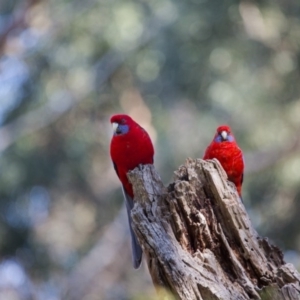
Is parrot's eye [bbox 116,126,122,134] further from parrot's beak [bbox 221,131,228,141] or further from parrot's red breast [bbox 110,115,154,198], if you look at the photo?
parrot's beak [bbox 221,131,228,141]

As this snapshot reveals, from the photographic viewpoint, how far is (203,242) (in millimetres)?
3926

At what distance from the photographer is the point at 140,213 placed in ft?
12.9

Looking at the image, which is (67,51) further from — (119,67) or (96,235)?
(96,235)

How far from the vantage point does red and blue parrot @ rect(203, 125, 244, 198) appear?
5.20 m

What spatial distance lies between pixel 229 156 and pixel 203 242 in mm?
1465

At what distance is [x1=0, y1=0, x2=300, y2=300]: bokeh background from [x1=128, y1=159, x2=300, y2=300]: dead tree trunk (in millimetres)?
6001

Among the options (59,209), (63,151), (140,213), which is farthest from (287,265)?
(59,209)

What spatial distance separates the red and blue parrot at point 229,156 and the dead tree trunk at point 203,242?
1.03 metres

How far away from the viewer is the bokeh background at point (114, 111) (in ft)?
35.3

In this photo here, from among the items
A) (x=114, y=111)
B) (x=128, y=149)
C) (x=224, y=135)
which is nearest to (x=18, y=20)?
(x=114, y=111)

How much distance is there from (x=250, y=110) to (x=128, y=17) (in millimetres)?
3196

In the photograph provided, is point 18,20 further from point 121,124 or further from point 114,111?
point 121,124

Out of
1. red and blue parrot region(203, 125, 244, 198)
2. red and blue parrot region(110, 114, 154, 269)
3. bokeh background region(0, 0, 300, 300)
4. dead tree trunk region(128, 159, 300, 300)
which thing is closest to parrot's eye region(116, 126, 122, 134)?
red and blue parrot region(110, 114, 154, 269)

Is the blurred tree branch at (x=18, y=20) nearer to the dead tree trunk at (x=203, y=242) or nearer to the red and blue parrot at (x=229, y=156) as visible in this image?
the red and blue parrot at (x=229, y=156)
